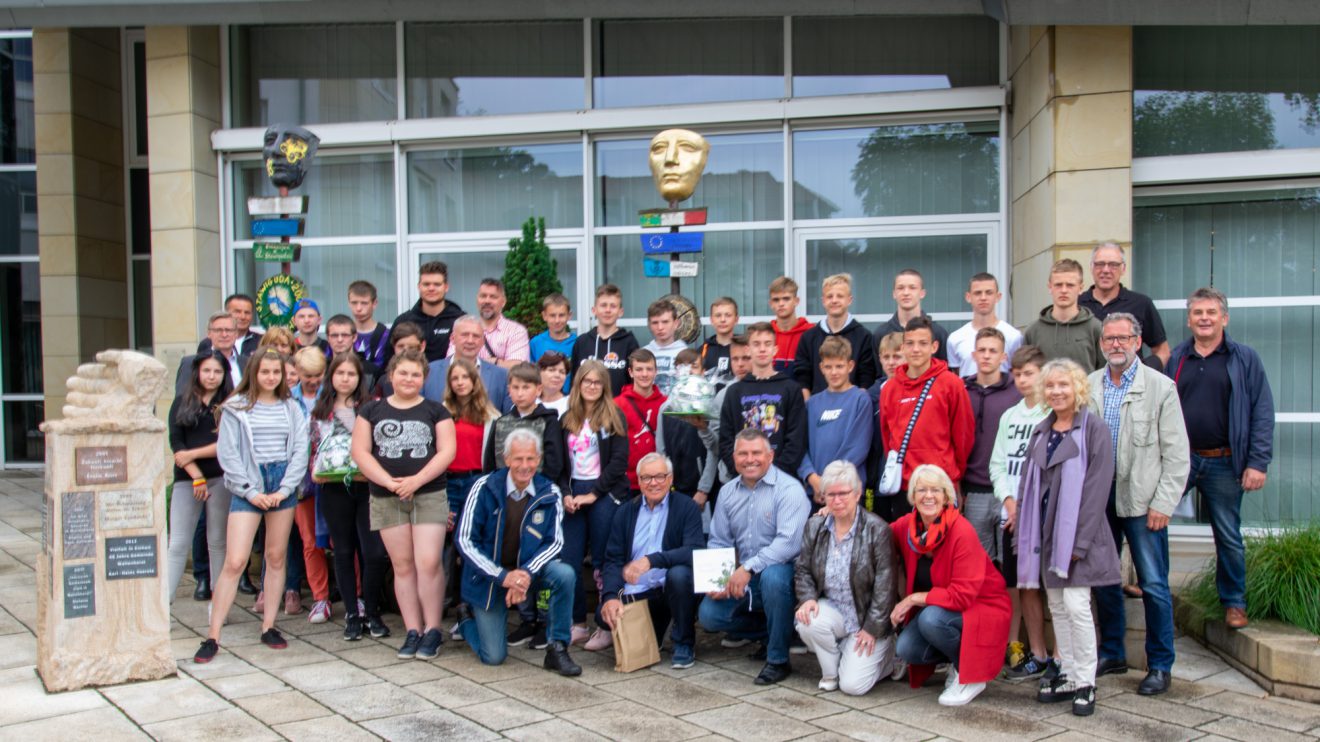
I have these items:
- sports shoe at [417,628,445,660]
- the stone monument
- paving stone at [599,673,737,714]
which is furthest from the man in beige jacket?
the stone monument

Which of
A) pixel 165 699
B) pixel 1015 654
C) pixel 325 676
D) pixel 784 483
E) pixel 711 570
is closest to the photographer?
pixel 165 699

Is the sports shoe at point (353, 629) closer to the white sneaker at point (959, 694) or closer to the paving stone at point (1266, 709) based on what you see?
the white sneaker at point (959, 694)

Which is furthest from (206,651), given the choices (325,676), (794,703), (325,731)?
(794,703)

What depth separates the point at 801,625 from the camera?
5836 mm

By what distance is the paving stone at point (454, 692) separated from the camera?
18.1 ft

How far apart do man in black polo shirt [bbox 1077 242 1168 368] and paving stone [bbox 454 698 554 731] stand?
13.7 ft

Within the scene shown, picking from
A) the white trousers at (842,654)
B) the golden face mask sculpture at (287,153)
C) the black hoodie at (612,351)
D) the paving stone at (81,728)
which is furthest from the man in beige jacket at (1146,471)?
the golden face mask sculpture at (287,153)

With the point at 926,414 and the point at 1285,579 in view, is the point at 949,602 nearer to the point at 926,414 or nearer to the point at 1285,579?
the point at 926,414

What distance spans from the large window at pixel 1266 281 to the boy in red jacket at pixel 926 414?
3530mm

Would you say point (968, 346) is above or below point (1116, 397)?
above

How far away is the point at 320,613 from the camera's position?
7215 mm

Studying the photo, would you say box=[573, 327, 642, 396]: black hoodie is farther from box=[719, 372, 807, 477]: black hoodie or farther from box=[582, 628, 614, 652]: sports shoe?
box=[582, 628, 614, 652]: sports shoe

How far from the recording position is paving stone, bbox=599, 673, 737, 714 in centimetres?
549

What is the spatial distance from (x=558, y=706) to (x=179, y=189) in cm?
790
